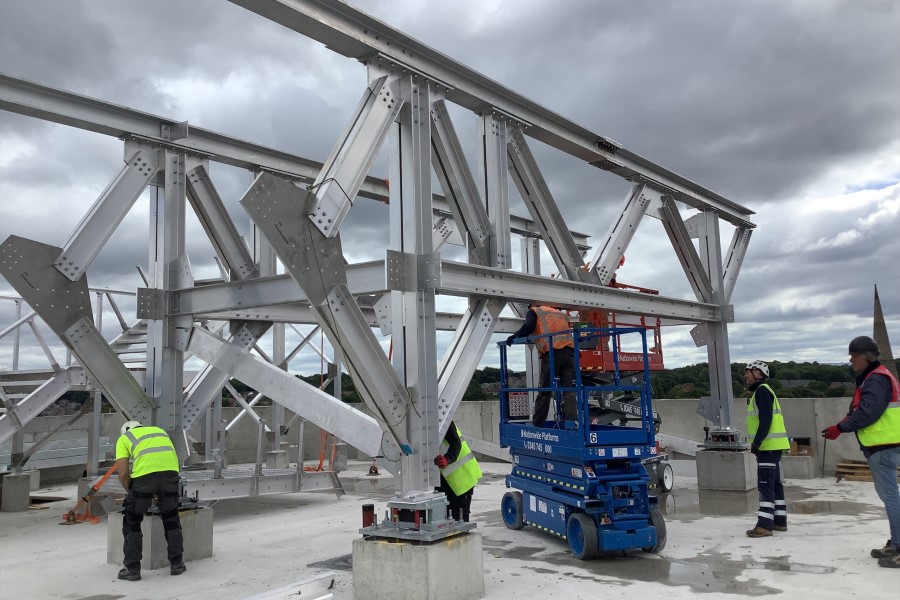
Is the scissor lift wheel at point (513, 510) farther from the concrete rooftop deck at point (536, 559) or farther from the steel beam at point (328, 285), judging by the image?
the steel beam at point (328, 285)

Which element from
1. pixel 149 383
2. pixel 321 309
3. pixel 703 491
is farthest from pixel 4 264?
pixel 703 491

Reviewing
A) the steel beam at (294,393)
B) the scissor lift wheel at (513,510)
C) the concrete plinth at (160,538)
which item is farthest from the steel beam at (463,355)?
the concrete plinth at (160,538)

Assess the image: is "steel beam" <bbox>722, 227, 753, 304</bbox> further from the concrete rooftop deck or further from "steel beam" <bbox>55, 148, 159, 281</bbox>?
"steel beam" <bbox>55, 148, 159, 281</bbox>

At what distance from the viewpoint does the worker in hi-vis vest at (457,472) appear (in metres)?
7.78

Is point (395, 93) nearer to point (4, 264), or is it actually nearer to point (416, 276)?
point (416, 276)

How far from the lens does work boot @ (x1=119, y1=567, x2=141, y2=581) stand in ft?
22.9

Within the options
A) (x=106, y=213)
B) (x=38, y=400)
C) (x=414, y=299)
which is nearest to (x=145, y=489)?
(x=106, y=213)

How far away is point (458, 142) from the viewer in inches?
289

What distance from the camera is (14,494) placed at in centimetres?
1200

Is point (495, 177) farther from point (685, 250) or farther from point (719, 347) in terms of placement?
point (719, 347)

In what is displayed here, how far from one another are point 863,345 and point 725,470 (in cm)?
532

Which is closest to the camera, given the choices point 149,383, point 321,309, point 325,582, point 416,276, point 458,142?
point 325,582

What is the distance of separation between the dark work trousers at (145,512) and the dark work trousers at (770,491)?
6729 mm

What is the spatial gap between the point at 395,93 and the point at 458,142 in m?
0.93
